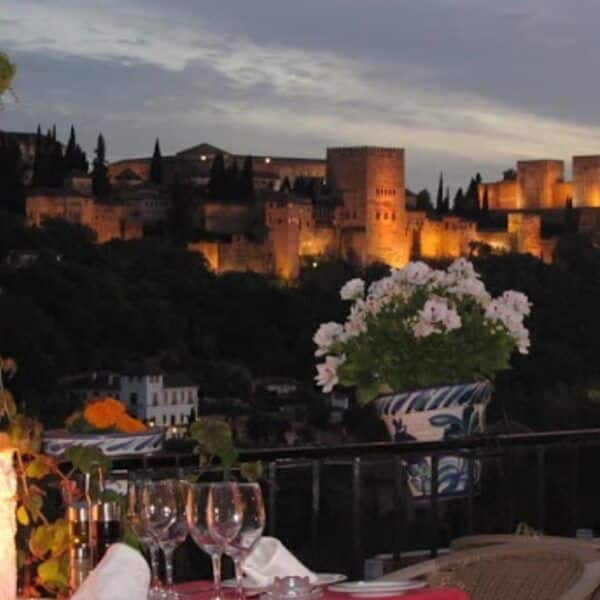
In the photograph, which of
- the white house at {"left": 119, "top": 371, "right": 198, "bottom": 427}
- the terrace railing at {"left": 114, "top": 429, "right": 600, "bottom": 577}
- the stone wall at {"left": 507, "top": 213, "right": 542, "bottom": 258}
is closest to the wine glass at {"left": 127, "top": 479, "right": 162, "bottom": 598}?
the terrace railing at {"left": 114, "top": 429, "right": 600, "bottom": 577}

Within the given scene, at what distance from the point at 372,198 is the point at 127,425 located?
7201cm

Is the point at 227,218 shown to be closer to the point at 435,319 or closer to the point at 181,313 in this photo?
the point at 181,313

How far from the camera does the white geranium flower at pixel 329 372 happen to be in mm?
4832

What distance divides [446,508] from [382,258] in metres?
67.9

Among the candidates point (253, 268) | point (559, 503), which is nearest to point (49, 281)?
point (253, 268)

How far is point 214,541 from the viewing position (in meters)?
2.37

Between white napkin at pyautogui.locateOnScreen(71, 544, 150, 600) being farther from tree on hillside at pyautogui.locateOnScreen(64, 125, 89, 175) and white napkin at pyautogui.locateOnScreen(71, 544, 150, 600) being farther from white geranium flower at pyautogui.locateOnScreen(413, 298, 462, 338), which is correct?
tree on hillside at pyautogui.locateOnScreen(64, 125, 89, 175)

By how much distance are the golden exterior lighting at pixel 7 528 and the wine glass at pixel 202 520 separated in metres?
0.23

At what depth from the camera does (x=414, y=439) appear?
4695 mm

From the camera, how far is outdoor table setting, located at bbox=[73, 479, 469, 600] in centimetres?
236

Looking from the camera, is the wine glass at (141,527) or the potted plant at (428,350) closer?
the wine glass at (141,527)

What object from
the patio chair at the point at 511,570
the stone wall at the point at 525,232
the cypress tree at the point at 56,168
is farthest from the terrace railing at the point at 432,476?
the cypress tree at the point at 56,168

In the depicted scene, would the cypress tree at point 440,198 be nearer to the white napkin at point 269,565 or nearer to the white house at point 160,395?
the white house at point 160,395

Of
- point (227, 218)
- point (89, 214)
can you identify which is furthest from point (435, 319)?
point (227, 218)
